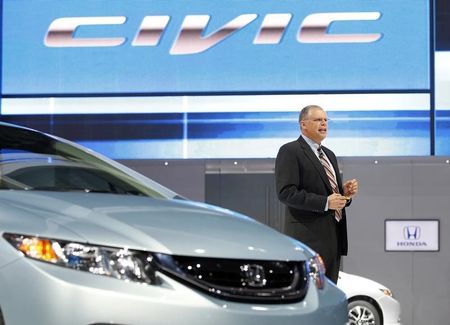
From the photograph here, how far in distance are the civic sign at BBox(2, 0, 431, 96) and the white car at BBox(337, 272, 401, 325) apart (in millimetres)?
2278

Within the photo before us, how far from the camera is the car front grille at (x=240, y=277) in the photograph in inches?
108

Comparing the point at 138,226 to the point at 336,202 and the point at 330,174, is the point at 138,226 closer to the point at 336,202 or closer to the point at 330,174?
the point at 336,202

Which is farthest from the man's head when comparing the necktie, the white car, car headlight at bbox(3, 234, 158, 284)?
the white car

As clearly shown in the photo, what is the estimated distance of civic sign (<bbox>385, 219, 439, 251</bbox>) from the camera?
935cm

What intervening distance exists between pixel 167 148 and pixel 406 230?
268cm

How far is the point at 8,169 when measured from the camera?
3.48m

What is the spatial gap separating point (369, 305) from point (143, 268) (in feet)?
19.3

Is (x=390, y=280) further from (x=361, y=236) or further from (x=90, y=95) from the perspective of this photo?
(x=90, y=95)

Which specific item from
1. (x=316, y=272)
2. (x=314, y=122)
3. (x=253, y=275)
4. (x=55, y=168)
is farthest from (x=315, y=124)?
(x=253, y=275)

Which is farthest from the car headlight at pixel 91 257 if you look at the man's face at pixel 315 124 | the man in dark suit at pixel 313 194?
the man's face at pixel 315 124

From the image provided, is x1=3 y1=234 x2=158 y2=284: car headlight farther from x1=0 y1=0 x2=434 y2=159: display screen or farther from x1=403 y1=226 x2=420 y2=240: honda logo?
x1=403 y1=226 x2=420 y2=240: honda logo

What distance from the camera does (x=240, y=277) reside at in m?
2.84

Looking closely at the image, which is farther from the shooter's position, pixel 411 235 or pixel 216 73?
pixel 216 73

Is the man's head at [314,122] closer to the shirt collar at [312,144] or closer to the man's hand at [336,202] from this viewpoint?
the shirt collar at [312,144]
